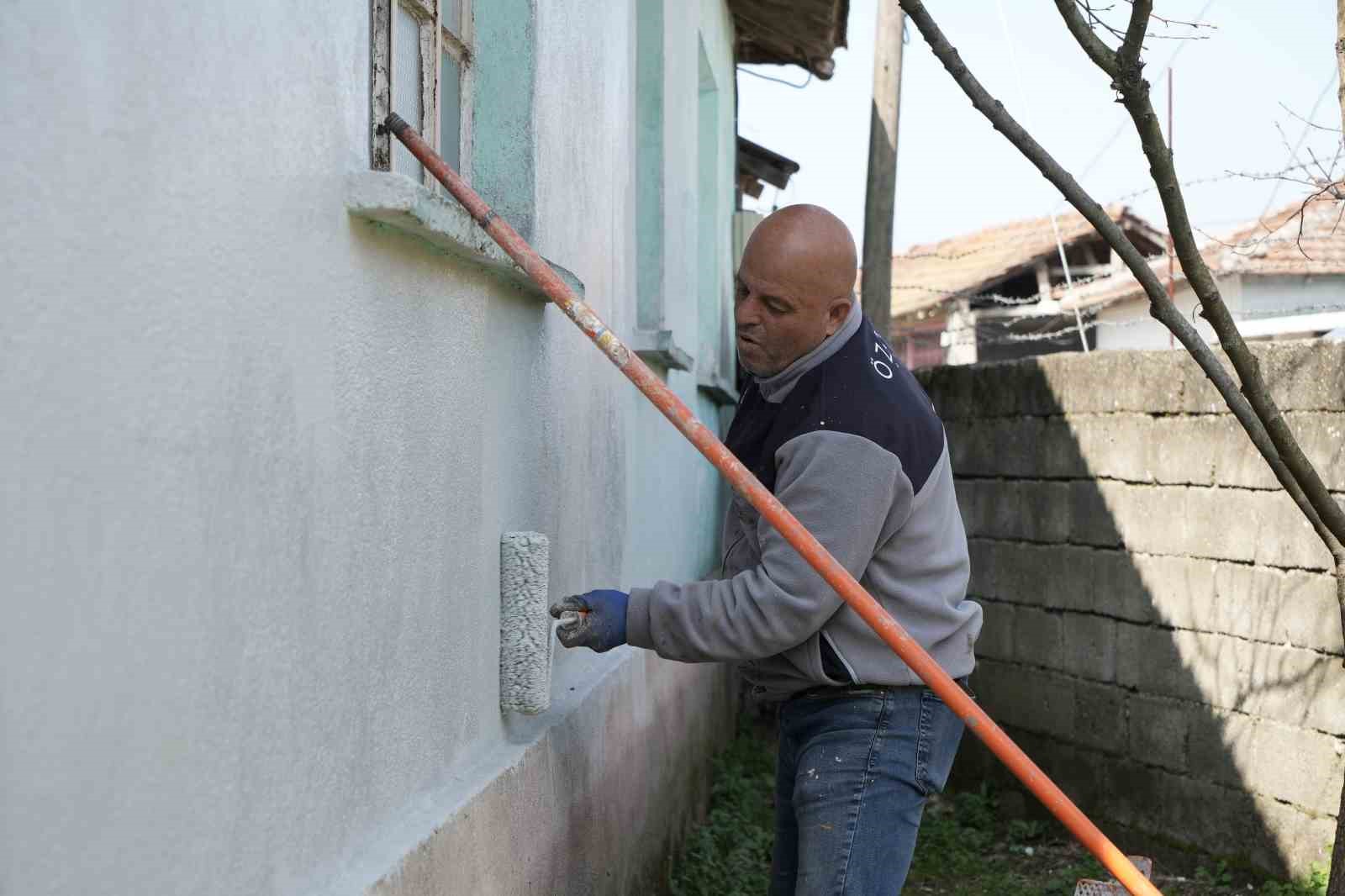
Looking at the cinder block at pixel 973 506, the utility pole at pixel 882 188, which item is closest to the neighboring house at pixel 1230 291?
the utility pole at pixel 882 188

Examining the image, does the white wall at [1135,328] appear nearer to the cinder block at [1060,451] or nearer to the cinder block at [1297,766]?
the cinder block at [1060,451]

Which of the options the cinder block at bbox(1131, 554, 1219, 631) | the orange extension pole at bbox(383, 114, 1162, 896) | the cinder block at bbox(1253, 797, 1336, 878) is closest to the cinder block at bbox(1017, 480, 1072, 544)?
the cinder block at bbox(1131, 554, 1219, 631)

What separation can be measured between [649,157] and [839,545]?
309 centimetres

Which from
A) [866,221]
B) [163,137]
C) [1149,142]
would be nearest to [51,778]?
[163,137]

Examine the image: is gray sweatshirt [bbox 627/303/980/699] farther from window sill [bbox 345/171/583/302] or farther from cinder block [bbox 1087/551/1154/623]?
cinder block [bbox 1087/551/1154/623]

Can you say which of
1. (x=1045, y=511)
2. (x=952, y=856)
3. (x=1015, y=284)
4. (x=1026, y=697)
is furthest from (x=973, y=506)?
(x=1015, y=284)

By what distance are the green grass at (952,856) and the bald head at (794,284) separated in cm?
217

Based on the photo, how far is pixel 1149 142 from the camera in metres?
2.66

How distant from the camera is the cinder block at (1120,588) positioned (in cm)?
559

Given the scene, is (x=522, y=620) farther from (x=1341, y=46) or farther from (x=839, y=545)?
(x=1341, y=46)

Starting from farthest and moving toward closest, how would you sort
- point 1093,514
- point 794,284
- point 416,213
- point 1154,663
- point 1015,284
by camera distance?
1. point 1015,284
2. point 1093,514
3. point 1154,663
4. point 794,284
5. point 416,213

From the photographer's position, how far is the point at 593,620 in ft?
9.05

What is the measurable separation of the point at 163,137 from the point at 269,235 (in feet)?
0.97

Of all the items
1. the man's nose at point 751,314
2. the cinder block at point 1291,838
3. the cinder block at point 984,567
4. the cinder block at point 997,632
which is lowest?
the cinder block at point 1291,838
